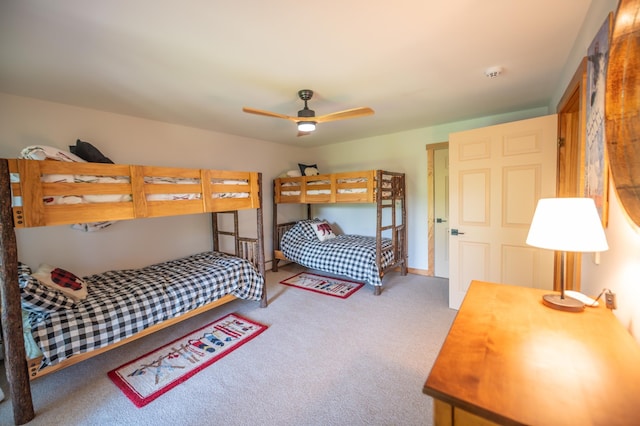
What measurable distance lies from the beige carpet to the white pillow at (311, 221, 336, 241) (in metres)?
1.69

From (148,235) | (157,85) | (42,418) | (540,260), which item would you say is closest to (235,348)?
(42,418)

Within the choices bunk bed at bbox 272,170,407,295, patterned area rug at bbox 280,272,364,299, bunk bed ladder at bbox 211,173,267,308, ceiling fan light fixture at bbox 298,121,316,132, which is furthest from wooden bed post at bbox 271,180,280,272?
ceiling fan light fixture at bbox 298,121,316,132

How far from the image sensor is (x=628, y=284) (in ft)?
3.41

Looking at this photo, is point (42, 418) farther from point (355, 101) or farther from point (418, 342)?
point (355, 101)

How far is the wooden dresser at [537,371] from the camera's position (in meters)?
Result: 0.66

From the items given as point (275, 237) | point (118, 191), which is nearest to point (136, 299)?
point (118, 191)

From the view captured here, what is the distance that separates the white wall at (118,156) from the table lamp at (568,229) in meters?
3.72

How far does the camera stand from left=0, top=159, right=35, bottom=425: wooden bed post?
5.26 feet

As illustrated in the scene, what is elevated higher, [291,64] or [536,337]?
[291,64]

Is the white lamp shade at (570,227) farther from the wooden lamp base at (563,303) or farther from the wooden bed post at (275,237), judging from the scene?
the wooden bed post at (275,237)

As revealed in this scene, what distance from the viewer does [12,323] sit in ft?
5.42

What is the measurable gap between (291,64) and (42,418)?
288 centimetres

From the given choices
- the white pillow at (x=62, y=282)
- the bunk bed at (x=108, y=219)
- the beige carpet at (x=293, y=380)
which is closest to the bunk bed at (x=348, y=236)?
the beige carpet at (x=293, y=380)

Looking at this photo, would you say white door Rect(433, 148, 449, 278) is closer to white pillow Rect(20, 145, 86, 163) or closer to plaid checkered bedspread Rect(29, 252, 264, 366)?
plaid checkered bedspread Rect(29, 252, 264, 366)
